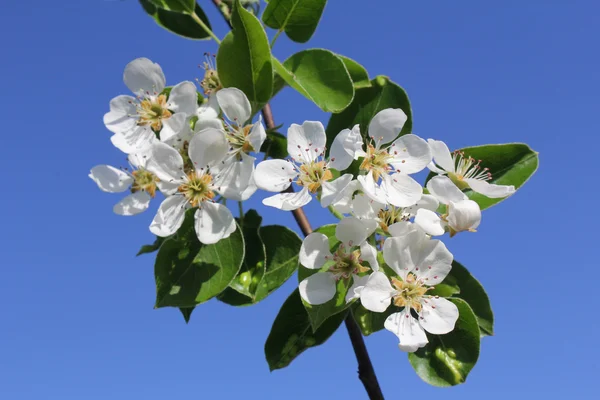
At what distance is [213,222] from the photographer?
1.94 m

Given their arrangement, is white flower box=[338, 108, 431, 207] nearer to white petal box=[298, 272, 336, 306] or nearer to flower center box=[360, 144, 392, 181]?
flower center box=[360, 144, 392, 181]

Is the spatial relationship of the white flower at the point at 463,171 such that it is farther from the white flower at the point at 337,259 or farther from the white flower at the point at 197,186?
the white flower at the point at 197,186

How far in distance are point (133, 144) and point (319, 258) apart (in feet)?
2.38

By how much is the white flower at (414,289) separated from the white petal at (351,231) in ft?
0.24

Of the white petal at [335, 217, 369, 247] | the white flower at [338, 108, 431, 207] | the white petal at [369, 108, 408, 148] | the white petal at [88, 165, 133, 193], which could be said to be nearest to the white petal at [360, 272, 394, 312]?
the white petal at [335, 217, 369, 247]

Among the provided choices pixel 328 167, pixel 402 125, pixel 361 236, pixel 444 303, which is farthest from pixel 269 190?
pixel 444 303

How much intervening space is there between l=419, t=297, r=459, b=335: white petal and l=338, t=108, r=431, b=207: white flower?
318 mm

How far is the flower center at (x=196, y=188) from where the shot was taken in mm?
1931

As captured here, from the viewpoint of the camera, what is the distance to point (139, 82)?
2.15 metres

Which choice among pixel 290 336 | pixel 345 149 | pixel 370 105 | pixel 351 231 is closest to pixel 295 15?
pixel 370 105

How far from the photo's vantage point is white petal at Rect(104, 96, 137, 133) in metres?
2.10

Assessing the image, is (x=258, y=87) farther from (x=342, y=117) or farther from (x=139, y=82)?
(x=139, y=82)

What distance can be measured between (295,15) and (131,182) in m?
0.82

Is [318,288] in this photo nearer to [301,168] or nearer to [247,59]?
[301,168]
